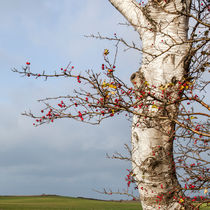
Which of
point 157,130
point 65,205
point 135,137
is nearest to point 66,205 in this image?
point 65,205

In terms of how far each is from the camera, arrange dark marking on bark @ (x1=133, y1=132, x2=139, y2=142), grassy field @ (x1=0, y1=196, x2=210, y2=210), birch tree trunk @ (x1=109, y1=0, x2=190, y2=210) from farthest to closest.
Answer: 1. grassy field @ (x1=0, y1=196, x2=210, y2=210)
2. dark marking on bark @ (x1=133, y1=132, x2=139, y2=142)
3. birch tree trunk @ (x1=109, y1=0, x2=190, y2=210)

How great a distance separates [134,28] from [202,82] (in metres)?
2.40

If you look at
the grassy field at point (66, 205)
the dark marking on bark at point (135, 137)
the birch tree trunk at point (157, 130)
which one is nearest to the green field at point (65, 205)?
the grassy field at point (66, 205)

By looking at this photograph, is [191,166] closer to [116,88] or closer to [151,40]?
[116,88]

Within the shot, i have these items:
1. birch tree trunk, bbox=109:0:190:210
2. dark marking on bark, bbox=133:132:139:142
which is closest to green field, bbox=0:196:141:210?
birch tree trunk, bbox=109:0:190:210

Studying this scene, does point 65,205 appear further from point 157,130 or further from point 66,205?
point 157,130

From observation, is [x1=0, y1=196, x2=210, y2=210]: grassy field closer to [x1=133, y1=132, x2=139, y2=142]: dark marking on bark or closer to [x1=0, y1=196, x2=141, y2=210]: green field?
[x1=0, y1=196, x2=141, y2=210]: green field

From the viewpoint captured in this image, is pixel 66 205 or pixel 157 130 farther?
pixel 66 205

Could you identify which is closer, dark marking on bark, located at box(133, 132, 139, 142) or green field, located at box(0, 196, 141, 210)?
dark marking on bark, located at box(133, 132, 139, 142)

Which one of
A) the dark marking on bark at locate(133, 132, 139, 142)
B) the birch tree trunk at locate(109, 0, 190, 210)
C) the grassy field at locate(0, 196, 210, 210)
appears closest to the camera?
the birch tree trunk at locate(109, 0, 190, 210)

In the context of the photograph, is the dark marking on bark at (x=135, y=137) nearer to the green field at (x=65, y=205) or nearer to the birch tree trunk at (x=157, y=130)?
the birch tree trunk at (x=157, y=130)

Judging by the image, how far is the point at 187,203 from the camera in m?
5.29

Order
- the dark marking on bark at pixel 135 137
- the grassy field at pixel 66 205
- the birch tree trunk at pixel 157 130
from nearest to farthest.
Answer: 1. the birch tree trunk at pixel 157 130
2. the dark marking on bark at pixel 135 137
3. the grassy field at pixel 66 205

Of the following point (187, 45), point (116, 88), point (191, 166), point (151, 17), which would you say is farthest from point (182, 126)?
point (151, 17)
